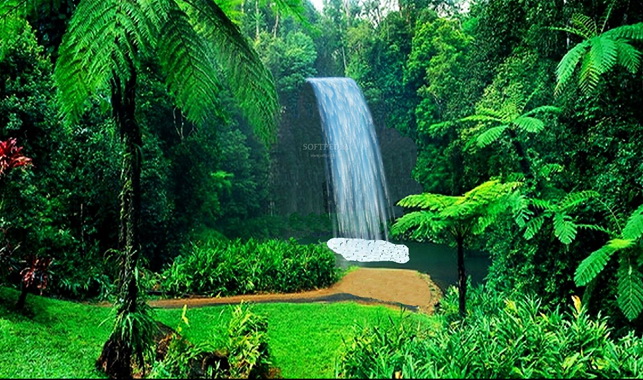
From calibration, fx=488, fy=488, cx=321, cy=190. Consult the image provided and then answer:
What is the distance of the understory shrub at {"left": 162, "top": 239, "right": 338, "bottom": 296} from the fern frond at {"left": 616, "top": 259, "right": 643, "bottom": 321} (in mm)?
4947

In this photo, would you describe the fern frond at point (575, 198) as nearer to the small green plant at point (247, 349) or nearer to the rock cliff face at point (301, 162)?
the small green plant at point (247, 349)

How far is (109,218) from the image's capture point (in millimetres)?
8305

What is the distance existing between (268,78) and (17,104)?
3.81 meters

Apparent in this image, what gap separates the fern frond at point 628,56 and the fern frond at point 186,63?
359cm

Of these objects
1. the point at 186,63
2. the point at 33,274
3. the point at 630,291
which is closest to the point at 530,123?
the point at 630,291

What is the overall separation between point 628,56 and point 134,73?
411cm

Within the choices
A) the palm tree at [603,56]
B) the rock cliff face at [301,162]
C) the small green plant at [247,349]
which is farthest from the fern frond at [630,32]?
the rock cliff face at [301,162]

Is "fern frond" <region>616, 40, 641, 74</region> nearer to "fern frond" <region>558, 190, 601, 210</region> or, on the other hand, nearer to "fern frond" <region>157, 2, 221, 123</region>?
"fern frond" <region>558, 190, 601, 210</region>

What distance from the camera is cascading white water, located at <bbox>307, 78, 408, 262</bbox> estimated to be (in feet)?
57.4

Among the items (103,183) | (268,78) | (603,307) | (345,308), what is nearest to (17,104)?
(103,183)

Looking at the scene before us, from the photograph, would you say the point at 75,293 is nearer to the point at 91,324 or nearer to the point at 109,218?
the point at 109,218

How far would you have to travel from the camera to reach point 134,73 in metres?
3.32

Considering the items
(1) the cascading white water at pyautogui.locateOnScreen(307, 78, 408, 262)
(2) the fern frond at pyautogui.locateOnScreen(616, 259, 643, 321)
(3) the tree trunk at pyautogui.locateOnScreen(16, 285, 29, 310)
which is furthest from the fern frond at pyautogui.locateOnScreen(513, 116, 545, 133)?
(1) the cascading white water at pyautogui.locateOnScreen(307, 78, 408, 262)

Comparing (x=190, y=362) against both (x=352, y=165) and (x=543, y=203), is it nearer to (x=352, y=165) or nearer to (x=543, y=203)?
(x=543, y=203)
